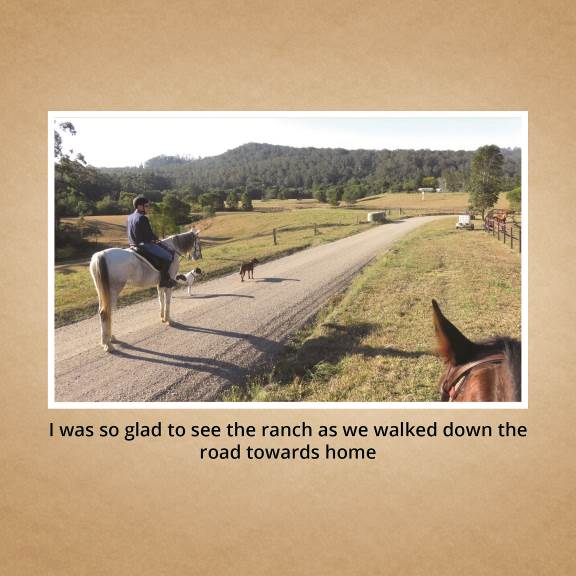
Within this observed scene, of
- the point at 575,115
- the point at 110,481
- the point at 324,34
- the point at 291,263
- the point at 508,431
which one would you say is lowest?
the point at 110,481

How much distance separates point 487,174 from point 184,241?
280 cm

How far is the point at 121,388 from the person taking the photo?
3.69m

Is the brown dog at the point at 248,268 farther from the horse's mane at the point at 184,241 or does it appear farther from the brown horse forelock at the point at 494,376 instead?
the brown horse forelock at the point at 494,376

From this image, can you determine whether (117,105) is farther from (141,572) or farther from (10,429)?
(141,572)

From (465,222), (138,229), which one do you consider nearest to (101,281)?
(138,229)

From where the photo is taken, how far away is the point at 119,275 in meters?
3.83

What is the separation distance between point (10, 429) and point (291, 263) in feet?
9.56

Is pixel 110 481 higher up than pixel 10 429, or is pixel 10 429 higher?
pixel 10 429

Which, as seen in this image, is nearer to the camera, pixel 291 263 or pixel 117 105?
pixel 117 105

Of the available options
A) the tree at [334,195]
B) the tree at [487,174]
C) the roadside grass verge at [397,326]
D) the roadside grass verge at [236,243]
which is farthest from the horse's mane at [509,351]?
the tree at [334,195]

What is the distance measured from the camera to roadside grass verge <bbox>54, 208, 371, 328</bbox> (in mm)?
3766

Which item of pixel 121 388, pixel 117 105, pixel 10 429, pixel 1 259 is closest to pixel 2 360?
pixel 10 429

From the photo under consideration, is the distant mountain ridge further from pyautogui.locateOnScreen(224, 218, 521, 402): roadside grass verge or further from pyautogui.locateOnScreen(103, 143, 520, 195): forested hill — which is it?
pyautogui.locateOnScreen(224, 218, 521, 402): roadside grass verge

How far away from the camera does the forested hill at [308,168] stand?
3.84m
